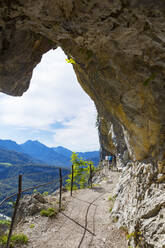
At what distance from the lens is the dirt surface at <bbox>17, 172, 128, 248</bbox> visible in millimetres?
6945

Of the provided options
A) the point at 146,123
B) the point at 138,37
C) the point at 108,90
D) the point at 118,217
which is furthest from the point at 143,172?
the point at 138,37

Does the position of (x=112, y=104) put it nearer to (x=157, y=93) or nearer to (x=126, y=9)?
(x=157, y=93)

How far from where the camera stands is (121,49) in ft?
18.3

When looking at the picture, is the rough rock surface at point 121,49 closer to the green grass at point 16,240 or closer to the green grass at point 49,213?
the green grass at point 49,213

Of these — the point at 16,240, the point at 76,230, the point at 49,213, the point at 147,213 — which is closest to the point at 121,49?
the point at 147,213

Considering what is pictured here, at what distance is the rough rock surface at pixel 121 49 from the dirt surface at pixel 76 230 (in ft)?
4.52

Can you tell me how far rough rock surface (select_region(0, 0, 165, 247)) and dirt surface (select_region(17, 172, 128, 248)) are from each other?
1.38m

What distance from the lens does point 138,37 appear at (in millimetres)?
4711

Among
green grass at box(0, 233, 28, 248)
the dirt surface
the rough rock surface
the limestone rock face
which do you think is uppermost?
the rough rock surface

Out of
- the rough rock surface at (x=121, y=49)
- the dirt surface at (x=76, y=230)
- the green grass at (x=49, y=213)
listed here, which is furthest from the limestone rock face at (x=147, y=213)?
the green grass at (x=49, y=213)

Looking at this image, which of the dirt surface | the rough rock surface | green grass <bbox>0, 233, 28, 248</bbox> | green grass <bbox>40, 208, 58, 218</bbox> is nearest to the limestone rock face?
the rough rock surface

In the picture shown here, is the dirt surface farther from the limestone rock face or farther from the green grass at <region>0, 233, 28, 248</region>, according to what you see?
the limestone rock face

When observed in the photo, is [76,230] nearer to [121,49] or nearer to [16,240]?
[16,240]

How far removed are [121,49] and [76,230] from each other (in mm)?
9341
